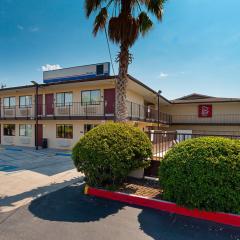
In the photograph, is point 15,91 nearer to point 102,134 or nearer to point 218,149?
point 102,134

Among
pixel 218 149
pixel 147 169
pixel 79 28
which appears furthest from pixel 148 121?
pixel 218 149

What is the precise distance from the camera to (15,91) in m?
22.1

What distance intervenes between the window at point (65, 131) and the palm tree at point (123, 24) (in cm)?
1134

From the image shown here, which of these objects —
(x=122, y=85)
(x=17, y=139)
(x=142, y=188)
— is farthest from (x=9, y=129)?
(x=142, y=188)

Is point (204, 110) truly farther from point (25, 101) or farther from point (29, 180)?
point (29, 180)

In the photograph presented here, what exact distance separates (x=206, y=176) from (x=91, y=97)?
14366 millimetres

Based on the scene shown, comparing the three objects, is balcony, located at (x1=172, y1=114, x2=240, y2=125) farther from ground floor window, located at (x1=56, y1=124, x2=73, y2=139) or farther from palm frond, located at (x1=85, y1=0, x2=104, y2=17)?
palm frond, located at (x1=85, y1=0, x2=104, y2=17)

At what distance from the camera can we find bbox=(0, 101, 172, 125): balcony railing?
17375mm

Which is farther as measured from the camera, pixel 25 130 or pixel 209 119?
pixel 209 119

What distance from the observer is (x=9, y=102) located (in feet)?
77.4

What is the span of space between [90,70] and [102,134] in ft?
42.4

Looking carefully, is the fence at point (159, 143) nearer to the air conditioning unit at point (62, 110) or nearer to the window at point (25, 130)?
the air conditioning unit at point (62, 110)

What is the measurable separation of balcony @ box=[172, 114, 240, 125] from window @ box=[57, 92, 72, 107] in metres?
15.1

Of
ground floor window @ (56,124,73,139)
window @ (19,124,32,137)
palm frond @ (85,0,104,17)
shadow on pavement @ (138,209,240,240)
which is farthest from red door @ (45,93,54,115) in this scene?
shadow on pavement @ (138,209,240,240)
